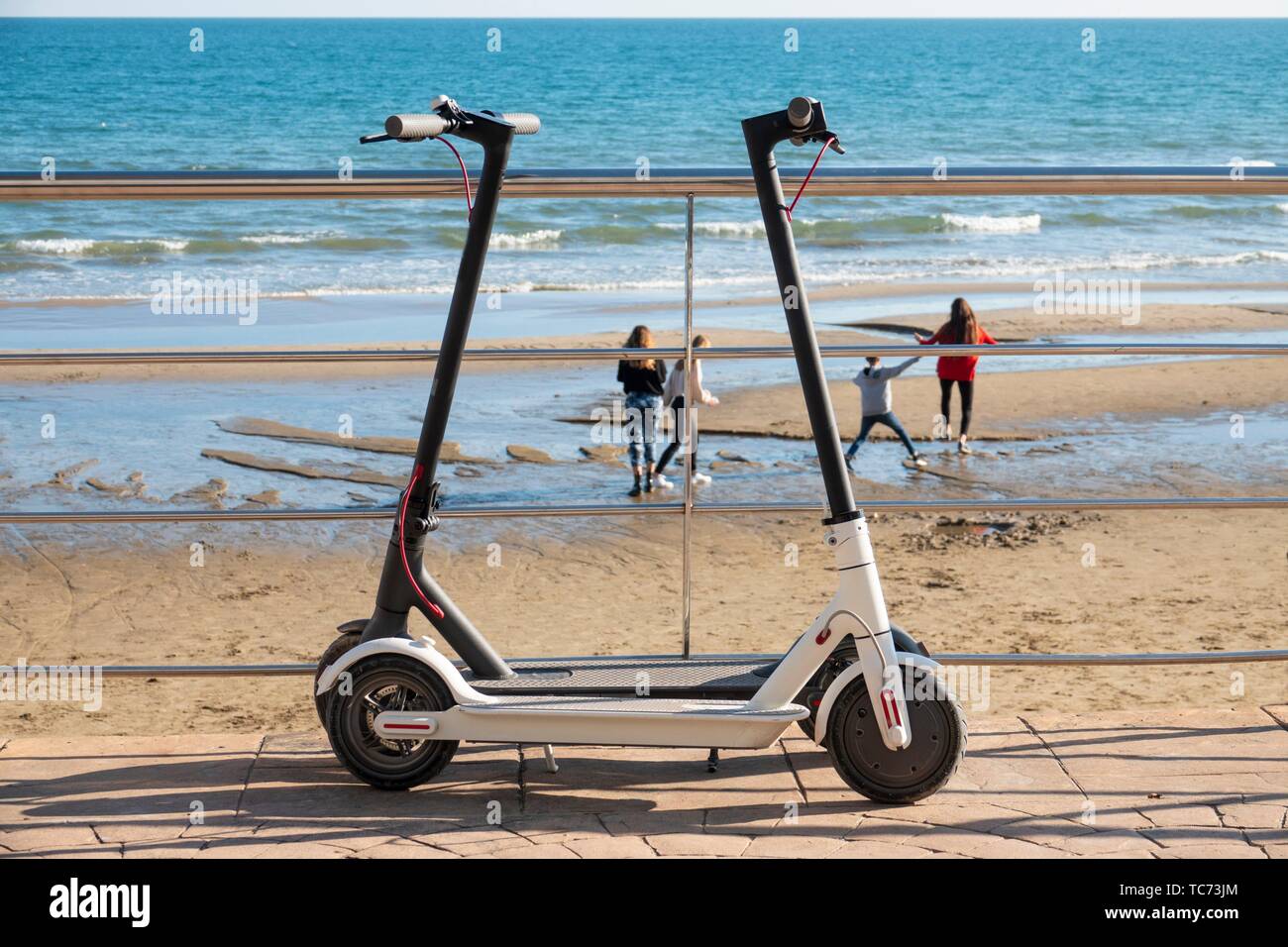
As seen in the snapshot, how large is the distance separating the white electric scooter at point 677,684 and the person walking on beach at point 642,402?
5.86m

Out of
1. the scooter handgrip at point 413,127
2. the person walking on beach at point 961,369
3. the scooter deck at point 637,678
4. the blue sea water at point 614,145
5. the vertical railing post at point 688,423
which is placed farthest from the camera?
the blue sea water at point 614,145

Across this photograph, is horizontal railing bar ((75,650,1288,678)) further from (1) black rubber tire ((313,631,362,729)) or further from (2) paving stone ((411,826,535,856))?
(2) paving stone ((411,826,535,856))

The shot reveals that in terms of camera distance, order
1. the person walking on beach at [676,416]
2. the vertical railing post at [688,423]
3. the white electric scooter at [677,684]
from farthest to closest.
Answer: the person walking on beach at [676,416] < the vertical railing post at [688,423] < the white electric scooter at [677,684]

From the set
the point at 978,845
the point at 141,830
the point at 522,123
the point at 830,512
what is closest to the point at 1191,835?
the point at 978,845

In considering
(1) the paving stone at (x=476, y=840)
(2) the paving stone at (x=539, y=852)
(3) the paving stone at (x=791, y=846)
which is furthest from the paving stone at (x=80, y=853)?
(3) the paving stone at (x=791, y=846)

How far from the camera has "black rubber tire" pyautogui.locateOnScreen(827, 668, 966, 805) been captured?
290 cm

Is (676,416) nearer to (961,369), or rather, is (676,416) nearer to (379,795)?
(961,369)

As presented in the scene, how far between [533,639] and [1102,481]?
4.67 meters

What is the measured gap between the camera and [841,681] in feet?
9.52

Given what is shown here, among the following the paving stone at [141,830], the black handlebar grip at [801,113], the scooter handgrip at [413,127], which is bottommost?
the paving stone at [141,830]

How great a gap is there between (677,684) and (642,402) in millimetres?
6454

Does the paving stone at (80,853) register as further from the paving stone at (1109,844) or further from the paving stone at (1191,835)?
the paving stone at (1191,835)

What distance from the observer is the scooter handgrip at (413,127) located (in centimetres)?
263

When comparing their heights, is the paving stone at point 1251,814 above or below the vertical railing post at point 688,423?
below
